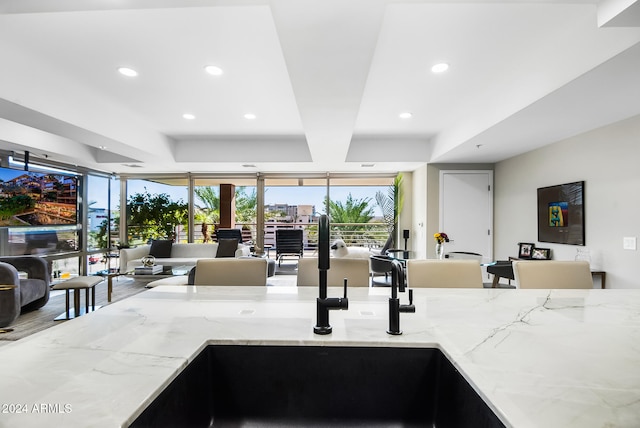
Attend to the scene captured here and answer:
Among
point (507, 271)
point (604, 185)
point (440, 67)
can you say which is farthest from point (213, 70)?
point (604, 185)

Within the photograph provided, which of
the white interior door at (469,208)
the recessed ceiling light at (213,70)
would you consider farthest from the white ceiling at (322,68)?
the white interior door at (469,208)

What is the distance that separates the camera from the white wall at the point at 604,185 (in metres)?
3.06

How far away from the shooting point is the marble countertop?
60 centimetres

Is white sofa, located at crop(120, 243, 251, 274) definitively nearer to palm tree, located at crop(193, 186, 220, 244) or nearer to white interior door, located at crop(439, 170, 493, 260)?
palm tree, located at crop(193, 186, 220, 244)

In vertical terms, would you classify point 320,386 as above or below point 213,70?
below

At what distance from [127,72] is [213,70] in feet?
2.56

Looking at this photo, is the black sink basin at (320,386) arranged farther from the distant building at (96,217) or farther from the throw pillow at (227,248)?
the distant building at (96,217)

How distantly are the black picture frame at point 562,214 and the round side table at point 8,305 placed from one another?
6116mm

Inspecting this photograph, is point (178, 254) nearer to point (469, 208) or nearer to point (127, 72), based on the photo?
point (127, 72)

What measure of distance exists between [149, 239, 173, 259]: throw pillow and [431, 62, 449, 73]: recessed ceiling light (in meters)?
5.66

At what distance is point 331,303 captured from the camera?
967 millimetres

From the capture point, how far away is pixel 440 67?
9.11ft

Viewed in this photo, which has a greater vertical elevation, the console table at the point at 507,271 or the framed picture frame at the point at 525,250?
the framed picture frame at the point at 525,250

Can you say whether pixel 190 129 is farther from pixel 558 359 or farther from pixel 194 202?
pixel 558 359
